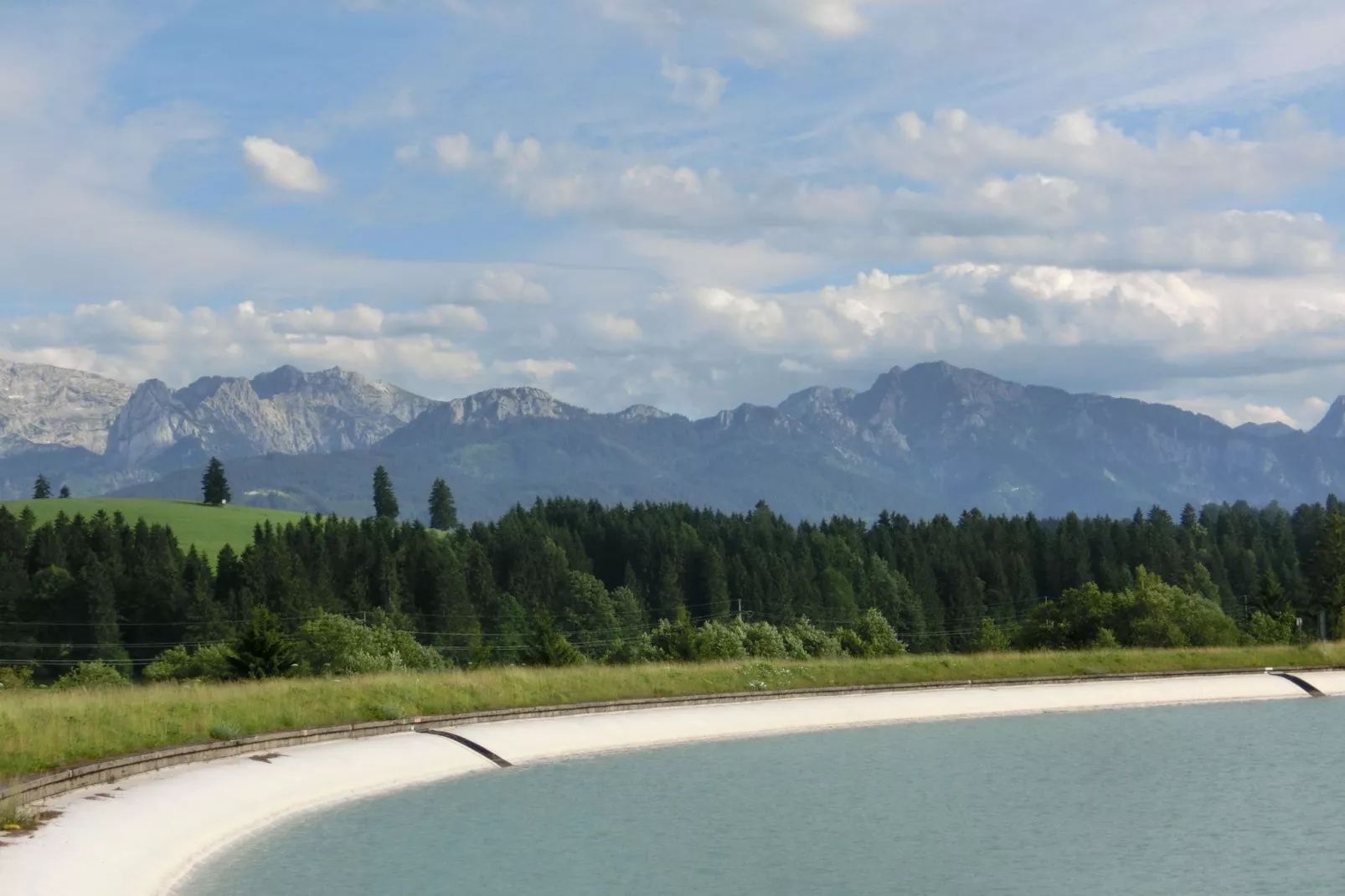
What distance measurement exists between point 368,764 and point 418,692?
11014 mm

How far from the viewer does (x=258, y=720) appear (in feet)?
147

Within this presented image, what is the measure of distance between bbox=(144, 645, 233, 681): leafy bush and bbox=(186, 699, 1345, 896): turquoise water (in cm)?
2239

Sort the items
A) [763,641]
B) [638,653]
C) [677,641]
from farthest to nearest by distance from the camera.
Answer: [763,641] → [638,653] → [677,641]

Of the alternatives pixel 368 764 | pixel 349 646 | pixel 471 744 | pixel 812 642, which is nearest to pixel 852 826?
pixel 368 764

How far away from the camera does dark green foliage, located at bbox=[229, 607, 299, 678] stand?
2307 inches

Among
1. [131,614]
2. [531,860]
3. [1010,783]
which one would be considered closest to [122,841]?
[531,860]

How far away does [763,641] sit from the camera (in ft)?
303

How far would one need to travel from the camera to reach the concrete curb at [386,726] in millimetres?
33188

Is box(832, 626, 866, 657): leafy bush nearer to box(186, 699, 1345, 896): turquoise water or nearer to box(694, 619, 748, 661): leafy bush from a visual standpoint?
box(694, 619, 748, 661): leafy bush

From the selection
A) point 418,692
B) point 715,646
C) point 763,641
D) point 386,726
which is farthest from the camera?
point 763,641

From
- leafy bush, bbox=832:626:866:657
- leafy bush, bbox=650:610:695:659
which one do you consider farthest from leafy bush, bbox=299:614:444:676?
leafy bush, bbox=832:626:866:657

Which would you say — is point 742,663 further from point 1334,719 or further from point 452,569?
point 452,569

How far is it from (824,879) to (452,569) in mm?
166080

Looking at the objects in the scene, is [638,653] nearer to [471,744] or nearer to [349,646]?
[349,646]
